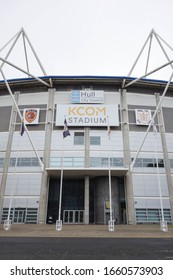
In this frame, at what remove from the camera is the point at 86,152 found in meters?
32.4

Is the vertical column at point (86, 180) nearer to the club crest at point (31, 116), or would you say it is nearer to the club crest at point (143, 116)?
the club crest at point (143, 116)

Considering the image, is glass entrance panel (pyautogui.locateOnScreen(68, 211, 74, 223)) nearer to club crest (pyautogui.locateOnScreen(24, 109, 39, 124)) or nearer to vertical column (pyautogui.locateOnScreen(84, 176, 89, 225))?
vertical column (pyautogui.locateOnScreen(84, 176, 89, 225))

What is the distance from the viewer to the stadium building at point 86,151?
29750 millimetres

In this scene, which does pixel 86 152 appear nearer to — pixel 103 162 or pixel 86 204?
pixel 103 162

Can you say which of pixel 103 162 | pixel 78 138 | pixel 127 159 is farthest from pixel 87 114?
pixel 127 159

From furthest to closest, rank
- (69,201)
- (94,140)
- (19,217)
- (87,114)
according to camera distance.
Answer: (87,114)
(94,140)
(69,201)
(19,217)

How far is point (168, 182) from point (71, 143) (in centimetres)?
Answer: 1830

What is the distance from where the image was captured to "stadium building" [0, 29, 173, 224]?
2975 cm

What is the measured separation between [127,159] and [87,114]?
11420 millimetres

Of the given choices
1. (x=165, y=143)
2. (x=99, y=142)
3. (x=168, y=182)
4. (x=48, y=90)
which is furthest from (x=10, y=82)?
(x=168, y=182)

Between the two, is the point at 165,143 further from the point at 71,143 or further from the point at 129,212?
the point at 71,143

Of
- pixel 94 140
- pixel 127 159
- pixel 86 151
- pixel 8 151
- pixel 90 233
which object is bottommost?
pixel 90 233

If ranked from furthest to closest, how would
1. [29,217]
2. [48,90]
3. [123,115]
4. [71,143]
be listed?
[48,90] < [123,115] < [71,143] < [29,217]

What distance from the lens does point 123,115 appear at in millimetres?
35719
